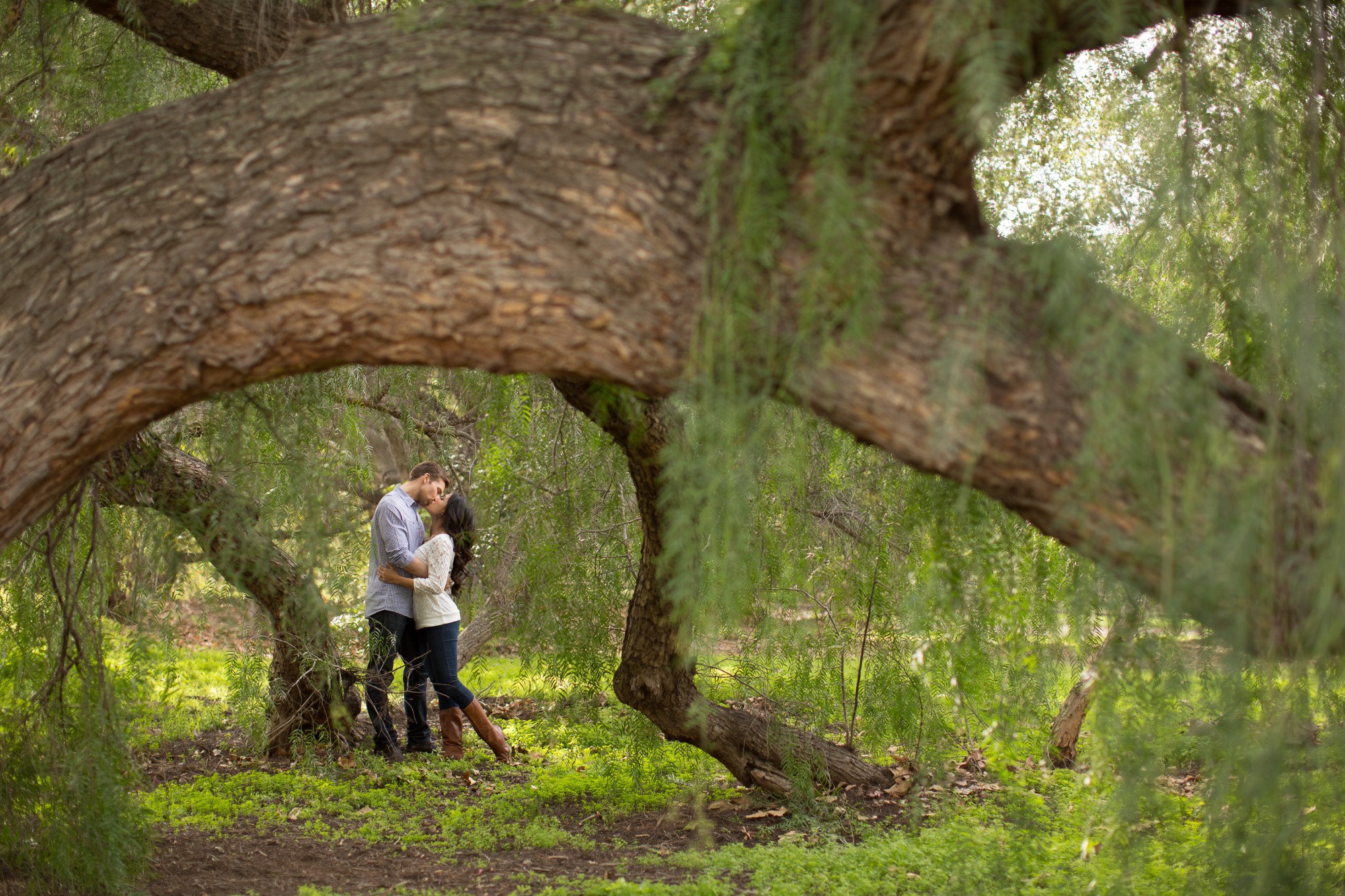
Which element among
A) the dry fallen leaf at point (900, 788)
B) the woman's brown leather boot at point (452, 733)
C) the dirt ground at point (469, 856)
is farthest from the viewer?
the woman's brown leather boot at point (452, 733)

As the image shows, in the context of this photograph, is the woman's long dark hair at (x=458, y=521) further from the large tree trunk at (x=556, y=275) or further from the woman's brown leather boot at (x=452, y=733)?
the large tree trunk at (x=556, y=275)

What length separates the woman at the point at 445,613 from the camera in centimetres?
539

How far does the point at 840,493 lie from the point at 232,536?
2.69 meters

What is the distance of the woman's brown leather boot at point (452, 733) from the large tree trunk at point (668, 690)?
1.59 metres

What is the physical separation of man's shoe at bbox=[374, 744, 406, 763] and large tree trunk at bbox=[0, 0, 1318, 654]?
3640 millimetres

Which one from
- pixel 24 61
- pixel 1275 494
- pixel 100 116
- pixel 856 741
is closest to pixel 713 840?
pixel 856 741

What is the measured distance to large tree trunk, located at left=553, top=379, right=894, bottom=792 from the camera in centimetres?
377

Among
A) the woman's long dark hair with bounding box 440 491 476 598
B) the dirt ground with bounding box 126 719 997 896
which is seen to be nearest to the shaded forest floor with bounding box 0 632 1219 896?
the dirt ground with bounding box 126 719 997 896

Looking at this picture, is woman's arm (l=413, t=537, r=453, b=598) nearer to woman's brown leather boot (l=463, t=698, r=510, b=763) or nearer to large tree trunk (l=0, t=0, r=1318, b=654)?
woman's brown leather boot (l=463, t=698, r=510, b=763)

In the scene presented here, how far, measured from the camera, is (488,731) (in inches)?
222

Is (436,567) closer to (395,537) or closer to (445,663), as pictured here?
(395,537)

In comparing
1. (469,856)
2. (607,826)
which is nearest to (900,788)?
(607,826)

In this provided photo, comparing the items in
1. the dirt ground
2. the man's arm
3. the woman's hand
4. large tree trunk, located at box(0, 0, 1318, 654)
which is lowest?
the dirt ground

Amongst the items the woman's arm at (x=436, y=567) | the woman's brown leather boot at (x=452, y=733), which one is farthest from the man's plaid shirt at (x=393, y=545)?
the woman's brown leather boot at (x=452, y=733)
